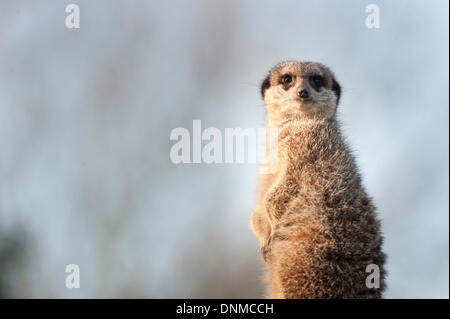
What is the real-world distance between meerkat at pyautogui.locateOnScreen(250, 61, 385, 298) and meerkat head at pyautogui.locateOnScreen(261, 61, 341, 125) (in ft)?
0.04

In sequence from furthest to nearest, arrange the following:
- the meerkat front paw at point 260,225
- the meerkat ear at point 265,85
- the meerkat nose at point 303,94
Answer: the meerkat ear at point 265,85, the meerkat nose at point 303,94, the meerkat front paw at point 260,225

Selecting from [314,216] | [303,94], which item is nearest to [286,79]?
[303,94]

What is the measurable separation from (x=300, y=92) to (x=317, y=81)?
1.20ft

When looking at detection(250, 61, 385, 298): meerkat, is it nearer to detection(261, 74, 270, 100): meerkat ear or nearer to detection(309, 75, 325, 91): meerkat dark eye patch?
detection(309, 75, 325, 91): meerkat dark eye patch

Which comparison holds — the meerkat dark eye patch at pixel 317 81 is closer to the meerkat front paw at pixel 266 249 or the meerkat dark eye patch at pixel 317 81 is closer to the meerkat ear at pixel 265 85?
the meerkat ear at pixel 265 85

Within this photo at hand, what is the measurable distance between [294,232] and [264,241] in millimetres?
339

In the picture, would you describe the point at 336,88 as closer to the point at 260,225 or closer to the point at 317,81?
the point at 317,81

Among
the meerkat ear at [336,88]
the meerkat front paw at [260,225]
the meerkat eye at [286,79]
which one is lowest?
the meerkat front paw at [260,225]

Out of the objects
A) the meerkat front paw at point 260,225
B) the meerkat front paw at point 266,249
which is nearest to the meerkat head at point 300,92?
the meerkat front paw at point 260,225

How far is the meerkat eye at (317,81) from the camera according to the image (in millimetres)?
5395

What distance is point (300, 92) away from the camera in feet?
16.9

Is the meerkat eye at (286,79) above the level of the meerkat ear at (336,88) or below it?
above

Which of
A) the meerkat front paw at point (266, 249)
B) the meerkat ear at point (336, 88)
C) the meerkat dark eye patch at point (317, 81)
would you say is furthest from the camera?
the meerkat ear at point (336, 88)
